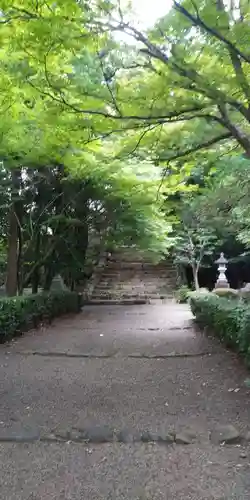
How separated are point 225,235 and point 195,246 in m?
1.33

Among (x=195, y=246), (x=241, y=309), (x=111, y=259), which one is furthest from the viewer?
(x=111, y=259)

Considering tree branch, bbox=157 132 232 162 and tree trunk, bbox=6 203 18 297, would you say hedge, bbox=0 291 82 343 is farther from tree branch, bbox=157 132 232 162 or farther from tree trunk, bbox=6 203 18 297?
tree branch, bbox=157 132 232 162

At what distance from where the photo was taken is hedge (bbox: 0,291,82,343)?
707 centimetres

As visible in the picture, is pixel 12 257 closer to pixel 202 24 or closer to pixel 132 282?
pixel 202 24

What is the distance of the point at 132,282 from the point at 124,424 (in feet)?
49.3

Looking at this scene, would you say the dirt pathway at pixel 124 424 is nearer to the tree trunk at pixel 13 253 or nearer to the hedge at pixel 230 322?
the hedge at pixel 230 322

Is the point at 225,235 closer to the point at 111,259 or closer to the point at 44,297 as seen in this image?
the point at 111,259

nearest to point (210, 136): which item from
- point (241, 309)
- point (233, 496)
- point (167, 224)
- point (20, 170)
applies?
point (241, 309)

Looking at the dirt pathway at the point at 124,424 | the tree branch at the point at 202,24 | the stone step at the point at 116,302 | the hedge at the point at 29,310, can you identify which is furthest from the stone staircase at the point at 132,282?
the tree branch at the point at 202,24

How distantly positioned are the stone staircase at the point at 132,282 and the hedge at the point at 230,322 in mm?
7860

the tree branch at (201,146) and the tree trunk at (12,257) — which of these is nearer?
the tree branch at (201,146)

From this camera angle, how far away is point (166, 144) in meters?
5.21

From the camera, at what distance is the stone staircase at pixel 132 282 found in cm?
1614

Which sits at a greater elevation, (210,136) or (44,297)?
(210,136)
